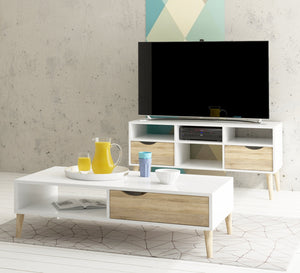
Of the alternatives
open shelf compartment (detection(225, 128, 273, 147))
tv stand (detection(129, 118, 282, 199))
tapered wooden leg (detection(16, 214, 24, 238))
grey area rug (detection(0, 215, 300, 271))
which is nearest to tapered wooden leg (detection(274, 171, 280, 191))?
tv stand (detection(129, 118, 282, 199))

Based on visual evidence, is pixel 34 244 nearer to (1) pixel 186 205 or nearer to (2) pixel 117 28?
(1) pixel 186 205

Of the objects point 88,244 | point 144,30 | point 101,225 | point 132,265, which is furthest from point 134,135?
point 132,265

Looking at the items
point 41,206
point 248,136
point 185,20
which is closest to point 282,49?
point 248,136

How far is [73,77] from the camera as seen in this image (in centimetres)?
564

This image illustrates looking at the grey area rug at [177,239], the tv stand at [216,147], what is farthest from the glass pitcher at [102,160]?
the tv stand at [216,147]

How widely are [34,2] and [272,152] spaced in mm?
2855

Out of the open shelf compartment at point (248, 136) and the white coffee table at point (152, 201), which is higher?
the open shelf compartment at point (248, 136)

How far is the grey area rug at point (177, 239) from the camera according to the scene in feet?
10.5

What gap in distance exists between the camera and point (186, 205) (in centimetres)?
319

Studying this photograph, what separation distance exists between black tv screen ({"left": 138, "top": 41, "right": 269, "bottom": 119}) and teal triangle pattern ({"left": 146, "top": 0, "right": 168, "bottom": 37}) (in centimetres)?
31

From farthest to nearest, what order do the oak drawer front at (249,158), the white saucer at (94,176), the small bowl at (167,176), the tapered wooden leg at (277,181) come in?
the tapered wooden leg at (277,181) < the oak drawer front at (249,158) < the white saucer at (94,176) < the small bowl at (167,176)

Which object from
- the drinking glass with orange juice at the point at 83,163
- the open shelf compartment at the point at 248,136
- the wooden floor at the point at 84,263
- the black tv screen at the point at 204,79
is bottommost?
the wooden floor at the point at 84,263

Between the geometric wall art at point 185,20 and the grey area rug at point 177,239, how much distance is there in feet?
6.18

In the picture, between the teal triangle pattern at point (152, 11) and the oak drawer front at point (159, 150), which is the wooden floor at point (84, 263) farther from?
the teal triangle pattern at point (152, 11)
